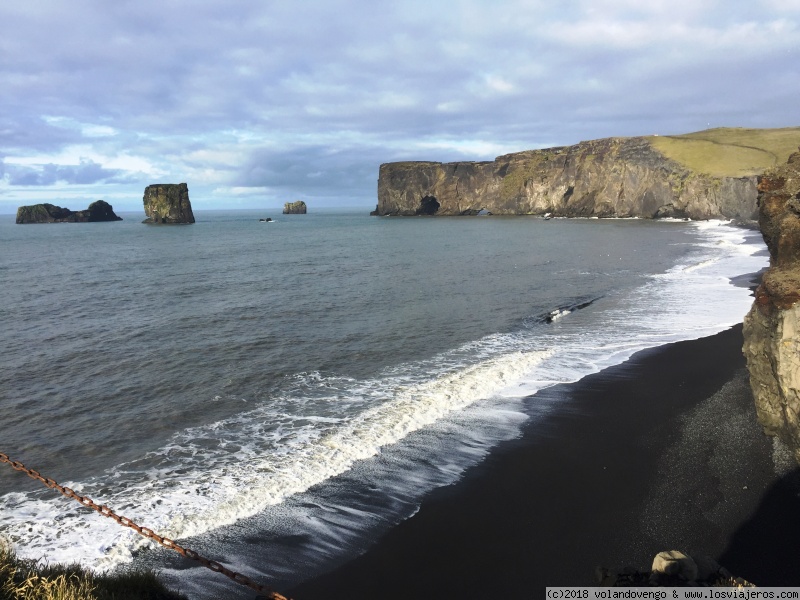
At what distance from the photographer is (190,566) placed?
8359mm

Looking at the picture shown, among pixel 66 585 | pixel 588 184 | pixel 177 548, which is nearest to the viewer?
pixel 66 585

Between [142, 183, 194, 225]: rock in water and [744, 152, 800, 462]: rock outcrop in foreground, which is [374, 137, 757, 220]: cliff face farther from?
[744, 152, 800, 462]: rock outcrop in foreground

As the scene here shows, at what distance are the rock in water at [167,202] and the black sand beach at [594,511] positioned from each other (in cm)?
15301

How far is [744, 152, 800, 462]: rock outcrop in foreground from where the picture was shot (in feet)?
33.1

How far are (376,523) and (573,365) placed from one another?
1069 cm

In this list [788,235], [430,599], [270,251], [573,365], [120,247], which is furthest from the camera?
[120,247]

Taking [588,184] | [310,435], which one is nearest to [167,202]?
[588,184]

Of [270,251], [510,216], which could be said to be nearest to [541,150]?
[510,216]

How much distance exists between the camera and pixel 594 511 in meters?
9.48

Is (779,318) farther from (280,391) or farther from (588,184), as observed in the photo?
(588,184)

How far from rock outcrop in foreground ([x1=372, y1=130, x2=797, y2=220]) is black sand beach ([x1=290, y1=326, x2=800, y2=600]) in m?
94.5

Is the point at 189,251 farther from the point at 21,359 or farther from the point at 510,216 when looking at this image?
the point at 510,216

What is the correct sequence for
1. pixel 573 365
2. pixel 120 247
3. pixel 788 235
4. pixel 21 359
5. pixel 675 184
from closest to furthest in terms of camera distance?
1. pixel 788 235
2. pixel 573 365
3. pixel 21 359
4. pixel 120 247
5. pixel 675 184

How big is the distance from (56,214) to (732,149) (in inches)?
7752
